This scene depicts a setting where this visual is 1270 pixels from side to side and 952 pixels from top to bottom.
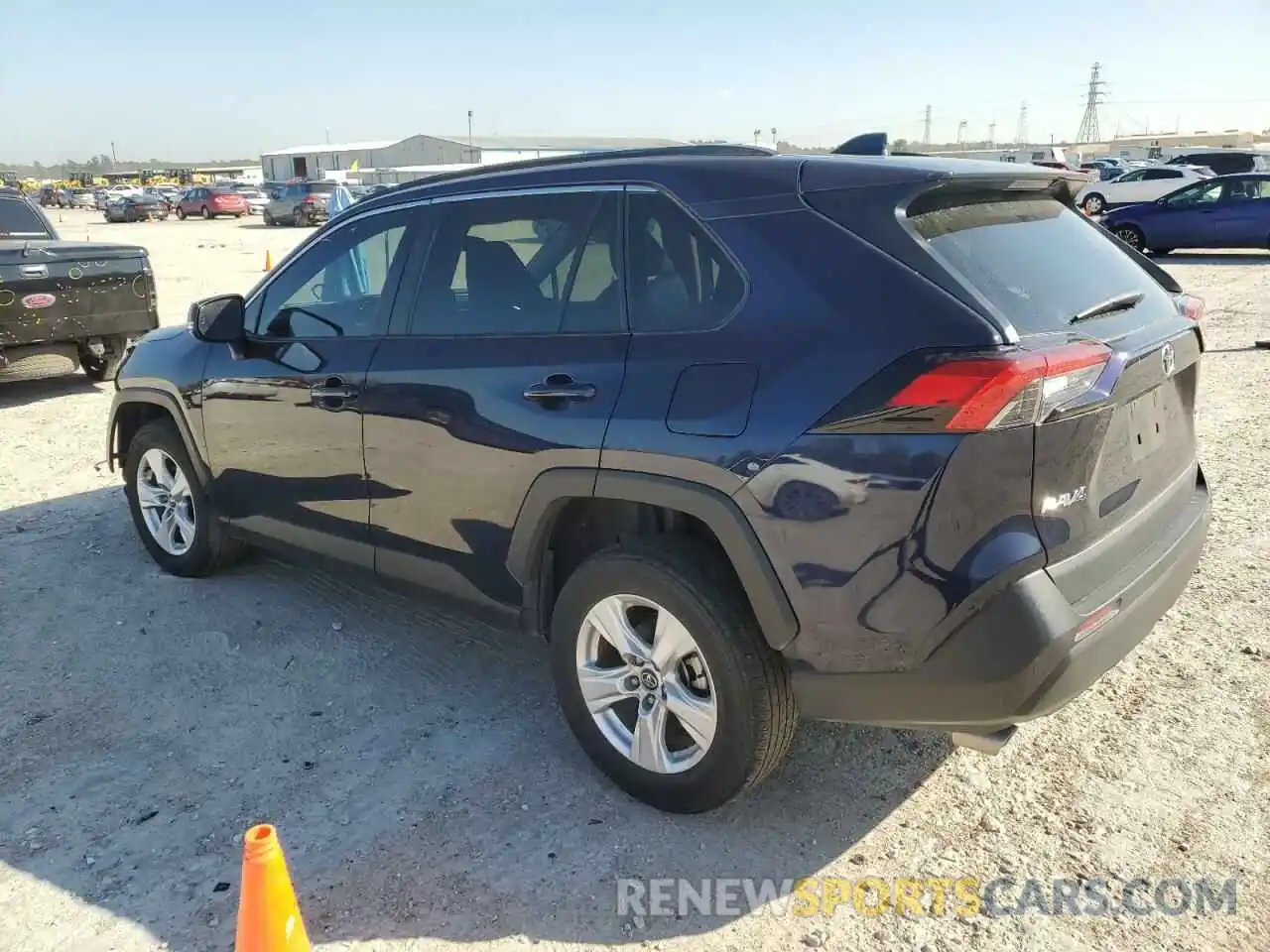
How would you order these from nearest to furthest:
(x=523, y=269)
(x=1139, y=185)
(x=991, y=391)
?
(x=991, y=391) → (x=523, y=269) → (x=1139, y=185)

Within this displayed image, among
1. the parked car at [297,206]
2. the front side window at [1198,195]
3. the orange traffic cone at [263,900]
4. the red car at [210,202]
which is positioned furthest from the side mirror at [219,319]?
the red car at [210,202]

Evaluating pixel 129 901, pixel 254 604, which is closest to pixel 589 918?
pixel 129 901

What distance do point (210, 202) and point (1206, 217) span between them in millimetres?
44743

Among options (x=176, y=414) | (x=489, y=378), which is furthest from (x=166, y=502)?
(x=489, y=378)

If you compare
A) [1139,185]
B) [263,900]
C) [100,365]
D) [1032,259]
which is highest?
[1032,259]

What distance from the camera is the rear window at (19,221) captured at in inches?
374

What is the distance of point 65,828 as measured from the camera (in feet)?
9.99

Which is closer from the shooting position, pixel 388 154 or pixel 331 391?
pixel 331 391

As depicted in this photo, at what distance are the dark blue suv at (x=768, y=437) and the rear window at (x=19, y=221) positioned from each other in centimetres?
761

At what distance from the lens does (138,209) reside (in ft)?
160

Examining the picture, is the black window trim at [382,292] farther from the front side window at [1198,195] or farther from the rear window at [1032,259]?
the front side window at [1198,195]

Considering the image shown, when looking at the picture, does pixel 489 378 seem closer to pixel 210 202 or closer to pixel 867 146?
pixel 867 146

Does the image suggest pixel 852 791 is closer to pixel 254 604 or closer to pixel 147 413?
pixel 254 604

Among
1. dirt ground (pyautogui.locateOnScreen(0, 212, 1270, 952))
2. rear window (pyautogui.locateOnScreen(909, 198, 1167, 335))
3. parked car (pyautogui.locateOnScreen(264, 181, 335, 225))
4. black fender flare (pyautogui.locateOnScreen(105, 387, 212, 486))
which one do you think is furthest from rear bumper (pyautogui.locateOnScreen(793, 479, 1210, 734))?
parked car (pyautogui.locateOnScreen(264, 181, 335, 225))
